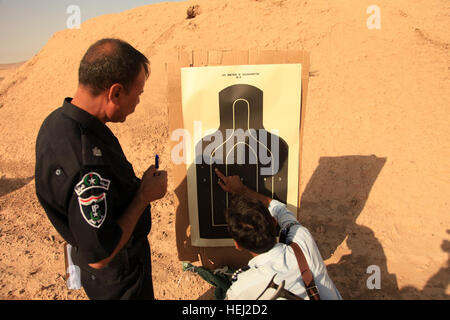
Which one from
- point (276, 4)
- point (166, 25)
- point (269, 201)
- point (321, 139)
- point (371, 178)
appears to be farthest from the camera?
point (166, 25)

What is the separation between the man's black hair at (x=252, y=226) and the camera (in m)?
1.52

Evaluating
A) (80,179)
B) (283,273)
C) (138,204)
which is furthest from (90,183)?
(283,273)

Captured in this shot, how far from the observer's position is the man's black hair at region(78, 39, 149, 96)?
4.14 feet

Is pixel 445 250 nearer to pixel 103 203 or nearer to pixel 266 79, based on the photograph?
pixel 266 79

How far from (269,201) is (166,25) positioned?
8198 millimetres

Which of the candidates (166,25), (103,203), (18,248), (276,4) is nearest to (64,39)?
(166,25)

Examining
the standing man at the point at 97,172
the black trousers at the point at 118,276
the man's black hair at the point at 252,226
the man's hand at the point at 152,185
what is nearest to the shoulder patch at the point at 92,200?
the standing man at the point at 97,172

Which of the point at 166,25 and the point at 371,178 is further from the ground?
the point at 166,25

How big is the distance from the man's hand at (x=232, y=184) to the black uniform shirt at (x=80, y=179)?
1.07 m

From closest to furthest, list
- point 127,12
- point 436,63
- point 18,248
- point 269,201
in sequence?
point 269,201, point 18,248, point 436,63, point 127,12

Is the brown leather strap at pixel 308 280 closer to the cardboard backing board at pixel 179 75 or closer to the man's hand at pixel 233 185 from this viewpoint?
the man's hand at pixel 233 185

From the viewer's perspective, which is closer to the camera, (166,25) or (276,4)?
(276,4)

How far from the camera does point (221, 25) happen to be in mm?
8039

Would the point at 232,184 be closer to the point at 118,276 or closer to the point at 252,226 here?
the point at 252,226
